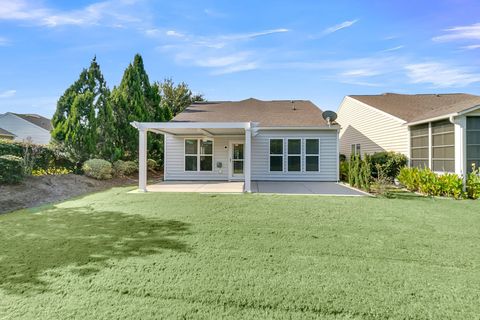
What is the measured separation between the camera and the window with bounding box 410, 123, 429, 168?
12.0 m

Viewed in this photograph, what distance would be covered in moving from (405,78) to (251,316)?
21024 mm

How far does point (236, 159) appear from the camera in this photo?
14.4m

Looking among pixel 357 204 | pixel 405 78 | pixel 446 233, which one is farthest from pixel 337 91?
pixel 446 233

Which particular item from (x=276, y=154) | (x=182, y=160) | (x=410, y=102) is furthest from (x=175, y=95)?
(x=410, y=102)

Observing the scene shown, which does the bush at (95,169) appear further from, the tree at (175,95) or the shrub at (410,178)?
the tree at (175,95)

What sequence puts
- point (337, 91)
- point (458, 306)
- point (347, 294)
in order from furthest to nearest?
point (337, 91) < point (347, 294) < point (458, 306)

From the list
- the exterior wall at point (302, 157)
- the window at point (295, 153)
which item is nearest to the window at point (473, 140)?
the exterior wall at point (302, 157)

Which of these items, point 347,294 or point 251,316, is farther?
point 347,294

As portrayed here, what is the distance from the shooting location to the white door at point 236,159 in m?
14.3

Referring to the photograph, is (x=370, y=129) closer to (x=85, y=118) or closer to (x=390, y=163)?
(x=390, y=163)

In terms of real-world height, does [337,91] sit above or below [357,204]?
above

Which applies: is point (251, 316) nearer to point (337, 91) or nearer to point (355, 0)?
point (355, 0)

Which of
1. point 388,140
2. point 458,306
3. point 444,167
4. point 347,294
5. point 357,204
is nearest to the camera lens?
point 458,306

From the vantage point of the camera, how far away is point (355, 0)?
33.2 feet
